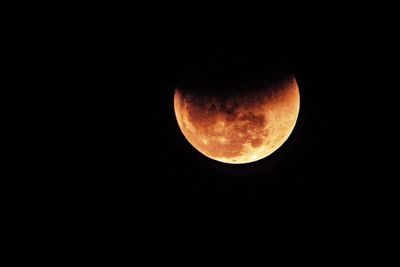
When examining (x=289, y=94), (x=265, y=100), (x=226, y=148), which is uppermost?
(x=289, y=94)

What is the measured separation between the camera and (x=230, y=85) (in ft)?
6.59

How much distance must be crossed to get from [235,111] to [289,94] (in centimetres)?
48

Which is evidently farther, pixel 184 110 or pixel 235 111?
pixel 184 110

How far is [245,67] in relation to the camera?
2.01 meters

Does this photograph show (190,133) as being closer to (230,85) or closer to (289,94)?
(230,85)

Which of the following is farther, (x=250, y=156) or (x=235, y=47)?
(x=250, y=156)

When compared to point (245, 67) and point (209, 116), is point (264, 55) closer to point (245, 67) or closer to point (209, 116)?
point (245, 67)

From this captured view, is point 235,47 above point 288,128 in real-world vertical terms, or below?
above

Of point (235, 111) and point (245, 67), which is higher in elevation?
point (245, 67)

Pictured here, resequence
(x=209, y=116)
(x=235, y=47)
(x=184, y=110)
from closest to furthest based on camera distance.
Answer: (x=235, y=47) → (x=209, y=116) → (x=184, y=110)

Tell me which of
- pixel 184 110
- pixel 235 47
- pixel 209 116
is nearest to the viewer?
pixel 235 47

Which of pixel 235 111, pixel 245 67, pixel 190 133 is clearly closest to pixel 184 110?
pixel 190 133

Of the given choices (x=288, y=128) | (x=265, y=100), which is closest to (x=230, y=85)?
(x=265, y=100)

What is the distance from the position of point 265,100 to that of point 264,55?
0.33 m
